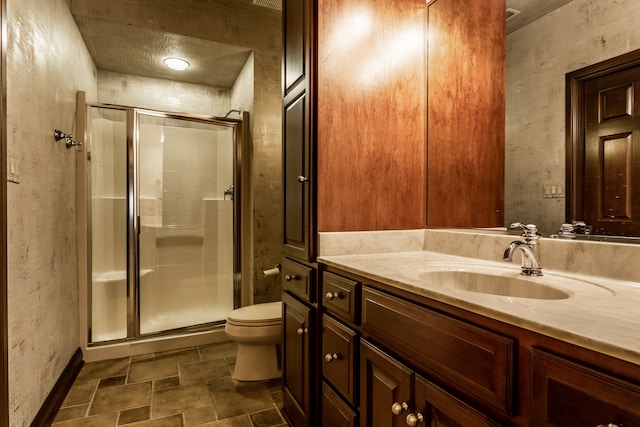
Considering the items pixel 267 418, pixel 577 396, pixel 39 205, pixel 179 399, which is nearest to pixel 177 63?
pixel 39 205

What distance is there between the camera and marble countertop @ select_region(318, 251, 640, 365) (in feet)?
1.63

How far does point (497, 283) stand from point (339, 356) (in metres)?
0.59

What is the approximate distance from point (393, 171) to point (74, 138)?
7.44 feet

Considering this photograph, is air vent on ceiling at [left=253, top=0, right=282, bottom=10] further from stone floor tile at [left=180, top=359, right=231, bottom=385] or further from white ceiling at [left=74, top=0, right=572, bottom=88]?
stone floor tile at [left=180, top=359, right=231, bottom=385]

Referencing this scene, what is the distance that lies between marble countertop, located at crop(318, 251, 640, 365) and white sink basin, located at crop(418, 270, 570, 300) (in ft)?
0.04

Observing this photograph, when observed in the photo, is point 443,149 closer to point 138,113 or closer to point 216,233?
point 216,233

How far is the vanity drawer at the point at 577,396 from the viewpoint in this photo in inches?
17.6

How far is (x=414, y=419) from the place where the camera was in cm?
81

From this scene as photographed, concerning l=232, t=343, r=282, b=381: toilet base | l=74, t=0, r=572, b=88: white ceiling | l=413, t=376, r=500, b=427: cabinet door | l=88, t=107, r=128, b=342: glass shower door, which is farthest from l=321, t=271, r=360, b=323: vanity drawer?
l=74, t=0, r=572, b=88: white ceiling

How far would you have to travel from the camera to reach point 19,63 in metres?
1.49

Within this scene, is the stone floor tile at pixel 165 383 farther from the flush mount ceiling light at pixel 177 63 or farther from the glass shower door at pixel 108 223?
the flush mount ceiling light at pixel 177 63

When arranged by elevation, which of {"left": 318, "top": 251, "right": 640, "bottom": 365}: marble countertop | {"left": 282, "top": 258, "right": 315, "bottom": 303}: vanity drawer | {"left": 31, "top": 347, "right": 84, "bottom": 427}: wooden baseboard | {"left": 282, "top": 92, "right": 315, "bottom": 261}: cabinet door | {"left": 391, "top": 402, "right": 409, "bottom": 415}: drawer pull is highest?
{"left": 282, "top": 92, "right": 315, "bottom": 261}: cabinet door

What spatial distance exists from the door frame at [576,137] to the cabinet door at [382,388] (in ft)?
2.55

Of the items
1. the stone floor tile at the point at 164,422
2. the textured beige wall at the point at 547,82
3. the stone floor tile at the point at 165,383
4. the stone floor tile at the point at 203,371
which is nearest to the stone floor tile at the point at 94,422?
the stone floor tile at the point at 164,422
